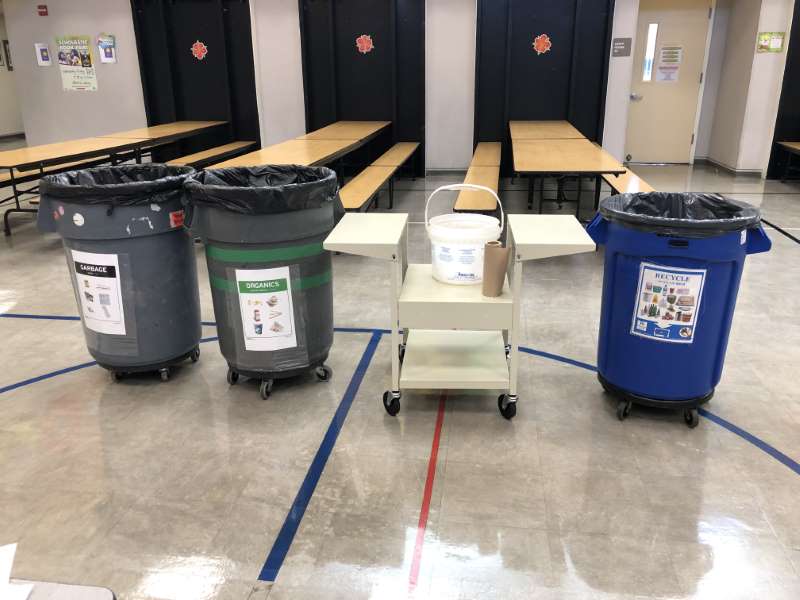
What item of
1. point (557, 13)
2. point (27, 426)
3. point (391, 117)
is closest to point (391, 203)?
point (391, 117)

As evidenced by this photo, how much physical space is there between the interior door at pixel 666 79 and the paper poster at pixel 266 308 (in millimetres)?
8038

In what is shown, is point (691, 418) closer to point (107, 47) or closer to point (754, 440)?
point (754, 440)

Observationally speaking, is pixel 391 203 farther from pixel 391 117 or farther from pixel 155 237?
pixel 155 237

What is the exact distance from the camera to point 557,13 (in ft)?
26.7

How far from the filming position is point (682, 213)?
2883 millimetres

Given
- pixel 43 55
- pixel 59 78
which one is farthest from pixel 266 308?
pixel 43 55

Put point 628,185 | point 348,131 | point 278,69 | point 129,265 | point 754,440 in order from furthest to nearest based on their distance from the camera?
point 278,69, point 348,131, point 628,185, point 129,265, point 754,440

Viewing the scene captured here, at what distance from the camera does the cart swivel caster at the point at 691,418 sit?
2.61m

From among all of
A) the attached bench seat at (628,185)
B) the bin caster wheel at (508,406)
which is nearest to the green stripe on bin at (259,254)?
the bin caster wheel at (508,406)

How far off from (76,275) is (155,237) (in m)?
0.43

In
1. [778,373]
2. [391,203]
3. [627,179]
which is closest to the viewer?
[778,373]

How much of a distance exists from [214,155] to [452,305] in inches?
235

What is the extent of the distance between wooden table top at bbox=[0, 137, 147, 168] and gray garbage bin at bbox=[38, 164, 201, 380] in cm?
293

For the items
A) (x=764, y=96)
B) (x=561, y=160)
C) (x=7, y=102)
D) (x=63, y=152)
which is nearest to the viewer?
(x=561, y=160)
